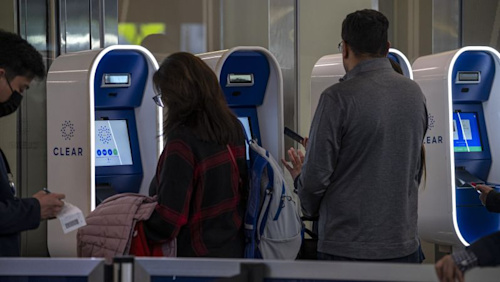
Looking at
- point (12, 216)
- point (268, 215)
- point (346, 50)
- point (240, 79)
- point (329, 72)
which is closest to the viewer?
point (12, 216)

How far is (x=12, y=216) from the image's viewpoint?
2.72 m

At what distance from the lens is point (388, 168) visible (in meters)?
3.04

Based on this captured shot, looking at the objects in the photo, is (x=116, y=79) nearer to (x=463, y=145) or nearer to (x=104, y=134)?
(x=104, y=134)

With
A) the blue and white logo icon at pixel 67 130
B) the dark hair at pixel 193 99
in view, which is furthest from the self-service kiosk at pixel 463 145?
the dark hair at pixel 193 99

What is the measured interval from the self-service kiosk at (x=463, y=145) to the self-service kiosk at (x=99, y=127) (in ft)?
5.93

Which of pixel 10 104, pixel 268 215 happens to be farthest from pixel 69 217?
pixel 268 215

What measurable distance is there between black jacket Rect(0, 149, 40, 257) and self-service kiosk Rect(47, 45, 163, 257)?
1800mm

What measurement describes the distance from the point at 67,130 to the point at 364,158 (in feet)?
7.27

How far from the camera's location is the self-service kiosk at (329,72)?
5.43 meters

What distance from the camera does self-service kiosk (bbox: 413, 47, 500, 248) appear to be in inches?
219

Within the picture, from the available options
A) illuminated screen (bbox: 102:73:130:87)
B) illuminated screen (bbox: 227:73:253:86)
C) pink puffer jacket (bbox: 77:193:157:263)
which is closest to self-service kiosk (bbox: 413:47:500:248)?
illuminated screen (bbox: 227:73:253:86)

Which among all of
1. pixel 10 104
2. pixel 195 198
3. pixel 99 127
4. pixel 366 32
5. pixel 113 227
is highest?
pixel 366 32

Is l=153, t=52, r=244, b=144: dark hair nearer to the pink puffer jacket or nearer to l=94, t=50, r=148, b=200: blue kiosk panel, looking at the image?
the pink puffer jacket

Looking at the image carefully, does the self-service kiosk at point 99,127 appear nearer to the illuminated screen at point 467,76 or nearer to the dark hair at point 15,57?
the dark hair at point 15,57
